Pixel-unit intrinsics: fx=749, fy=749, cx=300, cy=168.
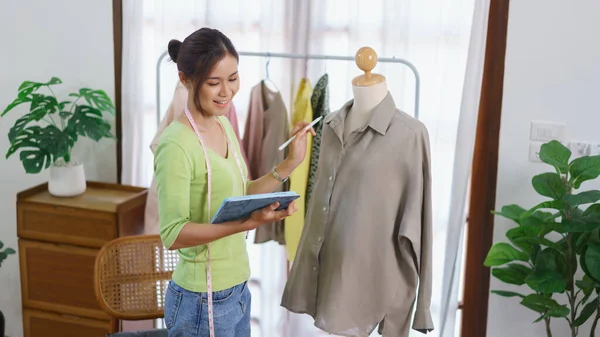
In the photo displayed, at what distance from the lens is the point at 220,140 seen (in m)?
1.86

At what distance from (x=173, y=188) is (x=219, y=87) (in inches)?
10.3

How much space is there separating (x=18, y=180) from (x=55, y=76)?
538 millimetres

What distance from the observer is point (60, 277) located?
305 centimetres

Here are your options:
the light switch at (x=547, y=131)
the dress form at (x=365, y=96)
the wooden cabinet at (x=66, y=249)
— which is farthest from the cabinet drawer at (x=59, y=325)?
the light switch at (x=547, y=131)

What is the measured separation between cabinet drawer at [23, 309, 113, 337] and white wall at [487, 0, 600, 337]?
171cm

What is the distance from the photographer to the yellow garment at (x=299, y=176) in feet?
9.27

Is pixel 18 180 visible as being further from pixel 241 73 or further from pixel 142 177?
pixel 241 73

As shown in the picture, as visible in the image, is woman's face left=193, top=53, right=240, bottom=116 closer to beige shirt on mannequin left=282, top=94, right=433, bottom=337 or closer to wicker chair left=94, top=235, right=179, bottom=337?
beige shirt on mannequin left=282, top=94, right=433, bottom=337

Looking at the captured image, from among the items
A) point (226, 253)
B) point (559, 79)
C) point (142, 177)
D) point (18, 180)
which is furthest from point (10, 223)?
point (559, 79)

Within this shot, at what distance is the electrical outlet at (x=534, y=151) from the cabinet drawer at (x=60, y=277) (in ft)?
5.67

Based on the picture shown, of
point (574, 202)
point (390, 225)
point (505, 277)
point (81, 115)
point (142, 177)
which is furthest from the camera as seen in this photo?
point (142, 177)

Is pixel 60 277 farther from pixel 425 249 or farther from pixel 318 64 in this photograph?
pixel 425 249

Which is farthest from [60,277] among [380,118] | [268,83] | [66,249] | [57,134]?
[380,118]

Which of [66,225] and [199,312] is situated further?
[66,225]
